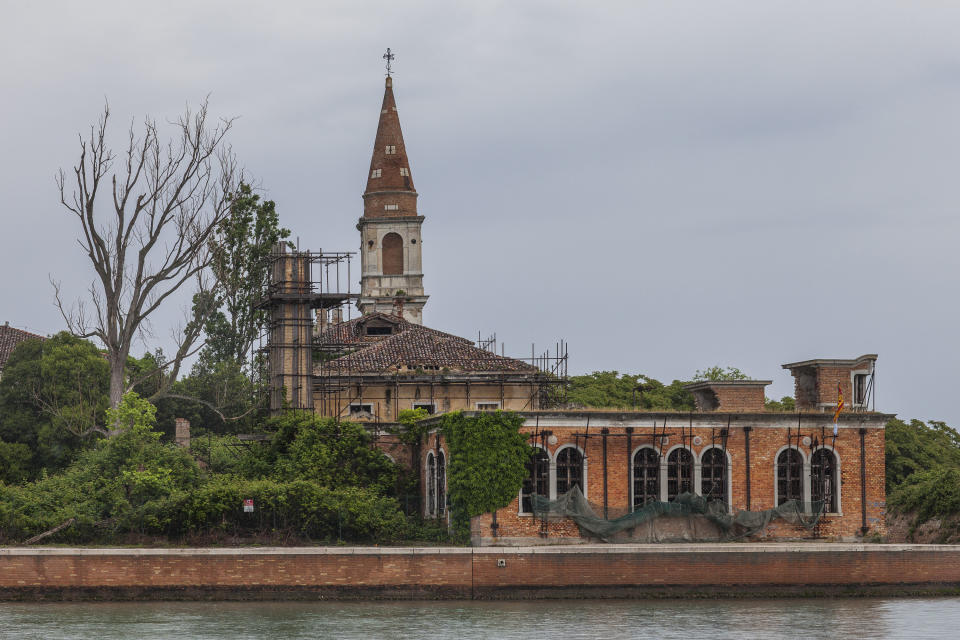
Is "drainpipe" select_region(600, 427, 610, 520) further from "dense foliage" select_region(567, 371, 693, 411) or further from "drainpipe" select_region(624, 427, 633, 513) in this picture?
"dense foliage" select_region(567, 371, 693, 411)

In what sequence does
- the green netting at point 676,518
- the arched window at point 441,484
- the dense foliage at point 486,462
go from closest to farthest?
the dense foliage at point 486,462 → the green netting at point 676,518 → the arched window at point 441,484

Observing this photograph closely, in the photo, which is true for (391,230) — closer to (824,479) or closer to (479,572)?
(824,479)

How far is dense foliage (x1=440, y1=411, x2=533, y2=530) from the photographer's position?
42.2 metres

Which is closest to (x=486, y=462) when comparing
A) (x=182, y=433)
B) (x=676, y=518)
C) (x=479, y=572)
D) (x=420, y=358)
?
(x=479, y=572)

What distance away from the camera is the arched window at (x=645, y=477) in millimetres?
43656

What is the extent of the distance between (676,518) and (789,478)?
3843 millimetres

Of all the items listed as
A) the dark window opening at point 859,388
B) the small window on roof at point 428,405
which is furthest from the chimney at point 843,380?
the small window on roof at point 428,405

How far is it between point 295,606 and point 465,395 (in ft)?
62.9

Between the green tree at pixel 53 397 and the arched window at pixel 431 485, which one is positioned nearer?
the arched window at pixel 431 485

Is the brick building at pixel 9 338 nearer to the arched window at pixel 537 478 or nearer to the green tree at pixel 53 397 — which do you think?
the green tree at pixel 53 397

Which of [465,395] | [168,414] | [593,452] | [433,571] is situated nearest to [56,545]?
[433,571]

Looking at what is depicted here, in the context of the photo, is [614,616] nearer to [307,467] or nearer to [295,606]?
[295,606]

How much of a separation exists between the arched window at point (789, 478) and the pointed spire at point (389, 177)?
34712 mm

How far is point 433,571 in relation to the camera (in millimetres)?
39281
